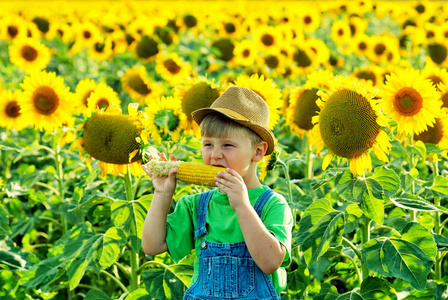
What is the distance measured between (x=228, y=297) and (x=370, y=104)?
44.1 inches

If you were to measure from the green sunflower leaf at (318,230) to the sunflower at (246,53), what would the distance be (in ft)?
15.4

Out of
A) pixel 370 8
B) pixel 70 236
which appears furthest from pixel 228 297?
pixel 370 8

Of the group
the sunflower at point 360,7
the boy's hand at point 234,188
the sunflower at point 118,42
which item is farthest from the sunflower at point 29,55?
the sunflower at point 360,7

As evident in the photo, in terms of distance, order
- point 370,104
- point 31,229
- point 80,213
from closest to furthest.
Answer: point 370,104, point 80,213, point 31,229

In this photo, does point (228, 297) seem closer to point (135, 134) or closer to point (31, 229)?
point (135, 134)

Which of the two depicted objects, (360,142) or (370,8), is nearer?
(360,142)

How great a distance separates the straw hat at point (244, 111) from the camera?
237cm

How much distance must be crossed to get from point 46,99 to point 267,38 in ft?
13.4

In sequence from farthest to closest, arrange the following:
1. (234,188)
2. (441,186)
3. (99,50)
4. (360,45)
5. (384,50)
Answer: (360,45), (99,50), (384,50), (441,186), (234,188)

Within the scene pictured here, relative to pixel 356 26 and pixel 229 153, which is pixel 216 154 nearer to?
pixel 229 153

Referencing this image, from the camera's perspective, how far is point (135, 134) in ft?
9.97

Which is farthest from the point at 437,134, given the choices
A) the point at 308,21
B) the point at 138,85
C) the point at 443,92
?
the point at 308,21

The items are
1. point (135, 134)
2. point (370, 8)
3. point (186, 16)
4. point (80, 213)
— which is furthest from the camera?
point (370, 8)

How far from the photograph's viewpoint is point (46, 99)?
414 centimetres
